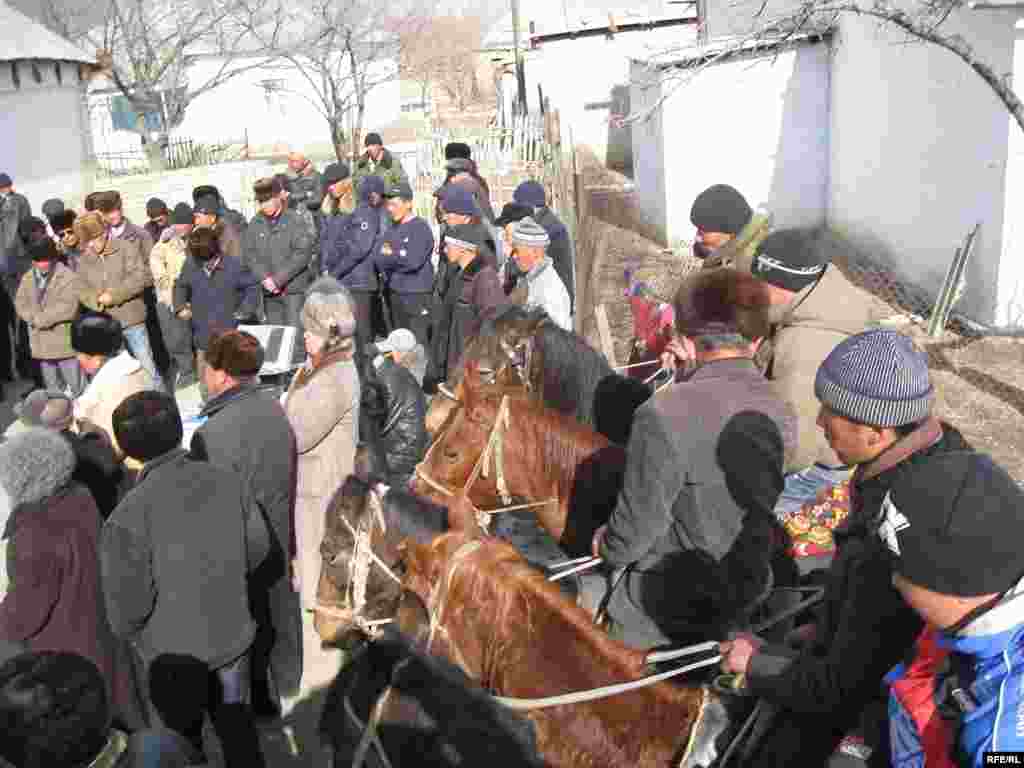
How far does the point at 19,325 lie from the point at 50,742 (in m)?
9.31

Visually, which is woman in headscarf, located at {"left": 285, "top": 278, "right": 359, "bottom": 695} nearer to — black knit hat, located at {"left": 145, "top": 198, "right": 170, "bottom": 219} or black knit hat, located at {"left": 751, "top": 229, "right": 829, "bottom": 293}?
black knit hat, located at {"left": 751, "top": 229, "right": 829, "bottom": 293}

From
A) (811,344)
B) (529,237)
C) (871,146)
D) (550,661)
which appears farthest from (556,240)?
(871,146)

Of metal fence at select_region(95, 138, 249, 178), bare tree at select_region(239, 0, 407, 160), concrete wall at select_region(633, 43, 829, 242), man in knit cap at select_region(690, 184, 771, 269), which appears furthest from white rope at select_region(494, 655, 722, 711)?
metal fence at select_region(95, 138, 249, 178)

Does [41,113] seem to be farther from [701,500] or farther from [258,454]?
[701,500]

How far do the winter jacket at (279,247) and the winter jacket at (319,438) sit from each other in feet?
13.9

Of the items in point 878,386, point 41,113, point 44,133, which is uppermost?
point 41,113

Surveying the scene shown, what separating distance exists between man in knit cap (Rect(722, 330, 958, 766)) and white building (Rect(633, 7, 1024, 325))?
712cm

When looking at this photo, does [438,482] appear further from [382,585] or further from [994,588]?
[994,588]

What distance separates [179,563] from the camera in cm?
363

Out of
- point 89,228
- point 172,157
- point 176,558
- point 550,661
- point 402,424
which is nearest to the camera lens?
point 550,661

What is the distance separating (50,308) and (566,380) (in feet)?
16.0

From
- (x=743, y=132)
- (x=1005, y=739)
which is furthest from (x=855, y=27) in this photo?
(x=1005, y=739)

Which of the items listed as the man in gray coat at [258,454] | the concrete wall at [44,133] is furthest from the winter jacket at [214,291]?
the concrete wall at [44,133]

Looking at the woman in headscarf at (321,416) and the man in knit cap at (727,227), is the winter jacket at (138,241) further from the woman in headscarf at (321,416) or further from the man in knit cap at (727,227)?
the man in knit cap at (727,227)
